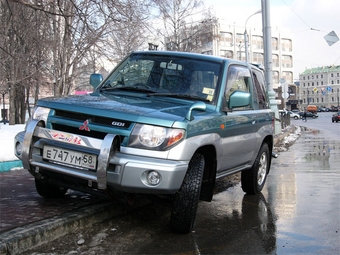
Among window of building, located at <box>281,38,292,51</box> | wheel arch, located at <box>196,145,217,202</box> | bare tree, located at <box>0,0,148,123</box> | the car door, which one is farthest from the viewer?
window of building, located at <box>281,38,292,51</box>

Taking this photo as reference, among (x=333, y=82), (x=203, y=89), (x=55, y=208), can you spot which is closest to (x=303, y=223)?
(x=203, y=89)

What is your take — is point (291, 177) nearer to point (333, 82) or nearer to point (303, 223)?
point (303, 223)

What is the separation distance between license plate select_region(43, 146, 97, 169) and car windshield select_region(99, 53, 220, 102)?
1.29 meters

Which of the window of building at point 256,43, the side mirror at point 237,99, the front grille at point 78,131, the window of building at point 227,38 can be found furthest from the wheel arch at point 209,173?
the window of building at point 256,43

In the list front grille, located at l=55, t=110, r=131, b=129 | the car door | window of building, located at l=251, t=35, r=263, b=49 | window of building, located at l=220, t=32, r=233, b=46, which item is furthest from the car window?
window of building, located at l=251, t=35, r=263, b=49

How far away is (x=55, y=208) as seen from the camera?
4.89 metres

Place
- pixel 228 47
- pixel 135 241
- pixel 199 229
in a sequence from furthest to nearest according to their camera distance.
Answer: pixel 228 47
pixel 199 229
pixel 135 241

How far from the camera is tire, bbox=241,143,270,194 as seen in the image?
6473 millimetres

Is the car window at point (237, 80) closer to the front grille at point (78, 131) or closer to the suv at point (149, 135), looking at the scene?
the suv at point (149, 135)

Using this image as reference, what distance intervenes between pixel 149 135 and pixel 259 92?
3.25 m

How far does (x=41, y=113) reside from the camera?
175 inches

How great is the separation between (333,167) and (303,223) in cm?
510

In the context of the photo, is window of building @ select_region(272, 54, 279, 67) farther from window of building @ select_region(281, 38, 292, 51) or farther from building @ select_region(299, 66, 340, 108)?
building @ select_region(299, 66, 340, 108)

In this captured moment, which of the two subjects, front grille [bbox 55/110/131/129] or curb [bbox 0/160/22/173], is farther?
curb [bbox 0/160/22/173]
